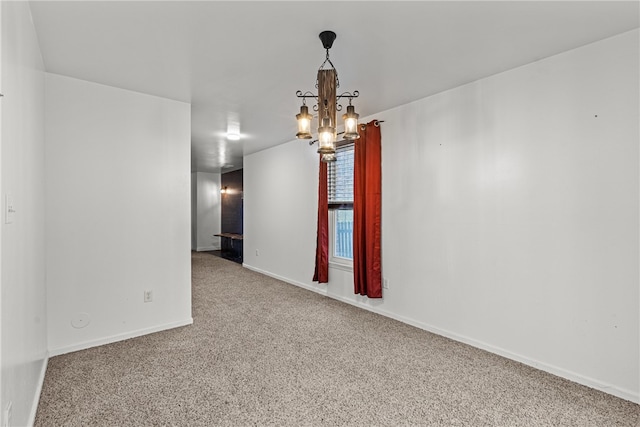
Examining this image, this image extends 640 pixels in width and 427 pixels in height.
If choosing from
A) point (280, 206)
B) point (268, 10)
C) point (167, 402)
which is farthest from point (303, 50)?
point (280, 206)


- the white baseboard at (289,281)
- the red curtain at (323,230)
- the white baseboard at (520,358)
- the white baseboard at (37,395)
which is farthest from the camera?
the white baseboard at (289,281)

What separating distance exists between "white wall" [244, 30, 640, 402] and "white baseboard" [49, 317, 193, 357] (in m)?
2.12

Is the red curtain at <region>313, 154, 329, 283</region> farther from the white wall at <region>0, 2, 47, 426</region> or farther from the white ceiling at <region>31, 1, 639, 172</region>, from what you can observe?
the white wall at <region>0, 2, 47, 426</region>

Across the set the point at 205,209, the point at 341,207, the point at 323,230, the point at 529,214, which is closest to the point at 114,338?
the point at 323,230

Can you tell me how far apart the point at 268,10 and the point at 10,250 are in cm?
171

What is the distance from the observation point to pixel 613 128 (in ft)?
7.25

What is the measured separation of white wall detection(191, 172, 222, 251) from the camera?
9320 mm

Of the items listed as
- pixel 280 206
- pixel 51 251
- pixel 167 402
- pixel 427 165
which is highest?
pixel 427 165

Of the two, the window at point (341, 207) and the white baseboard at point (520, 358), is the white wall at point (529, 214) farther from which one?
the window at point (341, 207)

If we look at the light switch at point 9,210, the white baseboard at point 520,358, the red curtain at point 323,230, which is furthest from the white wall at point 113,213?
the white baseboard at point 520,358

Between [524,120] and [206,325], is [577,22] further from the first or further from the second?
[206,325]

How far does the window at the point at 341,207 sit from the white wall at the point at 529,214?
27.3 inches

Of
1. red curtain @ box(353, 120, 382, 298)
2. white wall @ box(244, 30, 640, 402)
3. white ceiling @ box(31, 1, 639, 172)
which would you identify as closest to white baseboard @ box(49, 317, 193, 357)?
red curtain @ box(353, 120, 382, 298)

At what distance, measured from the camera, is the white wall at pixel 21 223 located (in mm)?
1391
